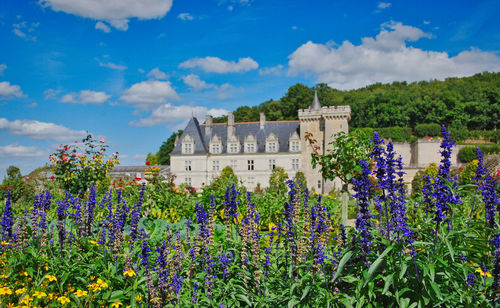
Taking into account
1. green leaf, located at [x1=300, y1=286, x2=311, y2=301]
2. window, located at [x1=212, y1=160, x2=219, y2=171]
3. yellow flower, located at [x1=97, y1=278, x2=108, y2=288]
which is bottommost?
yellow flower, located at [x1=97, y1=278, x2=108, y2=288]

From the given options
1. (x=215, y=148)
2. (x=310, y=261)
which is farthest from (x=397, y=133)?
(x=310, y=261)

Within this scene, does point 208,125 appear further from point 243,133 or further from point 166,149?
point 166,149

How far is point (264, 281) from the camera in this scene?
140 inches

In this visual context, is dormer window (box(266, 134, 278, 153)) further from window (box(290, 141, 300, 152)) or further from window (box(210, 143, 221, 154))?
window (box(210, 143, 221, 154))

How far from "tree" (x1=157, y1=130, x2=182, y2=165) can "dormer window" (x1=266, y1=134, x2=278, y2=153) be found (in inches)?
1137

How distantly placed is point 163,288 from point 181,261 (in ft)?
1.89

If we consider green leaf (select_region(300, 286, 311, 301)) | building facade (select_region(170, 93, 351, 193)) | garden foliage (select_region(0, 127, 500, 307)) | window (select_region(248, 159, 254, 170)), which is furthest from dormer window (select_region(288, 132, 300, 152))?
green leaf (select_region(300, 286, 311, 301))

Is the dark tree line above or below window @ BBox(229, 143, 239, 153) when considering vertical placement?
above

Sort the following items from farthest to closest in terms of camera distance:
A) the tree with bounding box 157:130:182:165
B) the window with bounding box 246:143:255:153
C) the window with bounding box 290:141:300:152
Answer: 1. the tree with bounding box 157:130:182:165
2. the window with bounding box 246:143:255:153
3. the window with bounding box 290:141:300:152

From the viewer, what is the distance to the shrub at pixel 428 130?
58.1m

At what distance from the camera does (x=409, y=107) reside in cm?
6250

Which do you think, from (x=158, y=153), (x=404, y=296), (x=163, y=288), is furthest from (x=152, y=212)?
(x=158, y=153)

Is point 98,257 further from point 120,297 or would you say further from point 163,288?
point 163,288

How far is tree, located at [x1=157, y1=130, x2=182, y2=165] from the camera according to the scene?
64806mm
